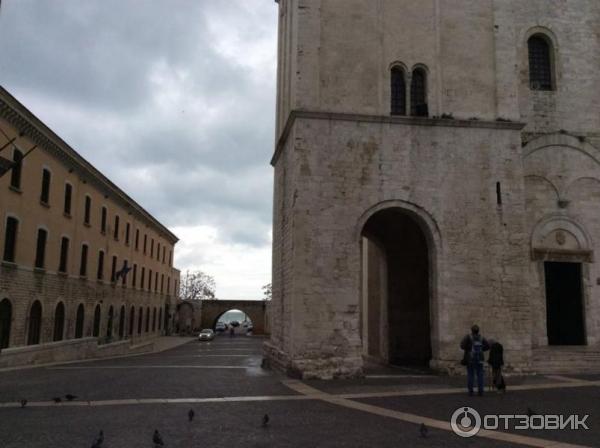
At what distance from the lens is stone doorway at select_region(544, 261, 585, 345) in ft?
59.6

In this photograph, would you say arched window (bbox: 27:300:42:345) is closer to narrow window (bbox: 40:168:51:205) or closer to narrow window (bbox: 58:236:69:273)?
narrow window (bbox: 58:236:69:273)

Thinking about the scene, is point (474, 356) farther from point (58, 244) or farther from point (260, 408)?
point (58, 244)

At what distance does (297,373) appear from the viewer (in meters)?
14.9

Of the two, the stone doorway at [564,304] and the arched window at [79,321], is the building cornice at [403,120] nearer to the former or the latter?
the stone doorway at [564,304]

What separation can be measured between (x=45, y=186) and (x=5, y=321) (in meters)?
7.17

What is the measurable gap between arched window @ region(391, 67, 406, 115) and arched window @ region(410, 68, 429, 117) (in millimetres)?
262

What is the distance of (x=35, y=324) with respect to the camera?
2605 centimetres

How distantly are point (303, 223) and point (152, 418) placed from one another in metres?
7.64

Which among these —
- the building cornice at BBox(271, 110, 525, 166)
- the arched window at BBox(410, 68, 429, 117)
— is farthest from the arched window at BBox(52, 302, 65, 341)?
the arched window at BBox(410, 68, 429, 117)

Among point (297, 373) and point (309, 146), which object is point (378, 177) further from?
point (297, 373)

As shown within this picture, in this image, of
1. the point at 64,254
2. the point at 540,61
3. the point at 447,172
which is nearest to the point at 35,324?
the point at 64,254

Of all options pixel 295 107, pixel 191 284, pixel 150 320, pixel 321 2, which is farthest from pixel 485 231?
pixel 191 284

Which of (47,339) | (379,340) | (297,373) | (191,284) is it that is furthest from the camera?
(191,284)

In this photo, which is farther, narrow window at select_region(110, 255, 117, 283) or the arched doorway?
narrow window at select_region(110, 255, 117, 283)
